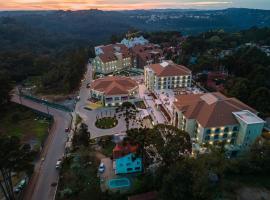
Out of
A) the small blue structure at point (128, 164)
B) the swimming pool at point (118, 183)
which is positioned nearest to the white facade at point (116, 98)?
the small blue structure at point (128, 164)

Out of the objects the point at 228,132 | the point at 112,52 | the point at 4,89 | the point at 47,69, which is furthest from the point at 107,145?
the point at 47,69

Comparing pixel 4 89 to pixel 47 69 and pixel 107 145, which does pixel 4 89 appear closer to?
pixel 107 145

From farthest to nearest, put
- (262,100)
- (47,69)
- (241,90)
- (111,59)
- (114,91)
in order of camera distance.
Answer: (47,69) → (111,59) → (114,91) → (241,90) → (262,100)

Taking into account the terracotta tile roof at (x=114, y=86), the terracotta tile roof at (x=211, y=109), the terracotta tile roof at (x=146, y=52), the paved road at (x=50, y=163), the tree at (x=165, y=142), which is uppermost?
the tree at (x=165, y=142)

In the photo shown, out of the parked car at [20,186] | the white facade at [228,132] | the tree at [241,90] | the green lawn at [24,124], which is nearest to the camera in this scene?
the parked car at [20,186]

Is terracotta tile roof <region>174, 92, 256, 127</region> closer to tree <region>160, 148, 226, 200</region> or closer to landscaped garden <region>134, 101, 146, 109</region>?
tree <region>160, 148, 226, 200</region>

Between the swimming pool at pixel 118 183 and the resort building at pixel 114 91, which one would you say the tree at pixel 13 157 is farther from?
the resort building at pixel 114 91

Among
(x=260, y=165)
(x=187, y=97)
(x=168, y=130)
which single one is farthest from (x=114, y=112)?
(x=260, y=165)

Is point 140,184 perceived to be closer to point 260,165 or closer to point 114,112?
point 260,165
